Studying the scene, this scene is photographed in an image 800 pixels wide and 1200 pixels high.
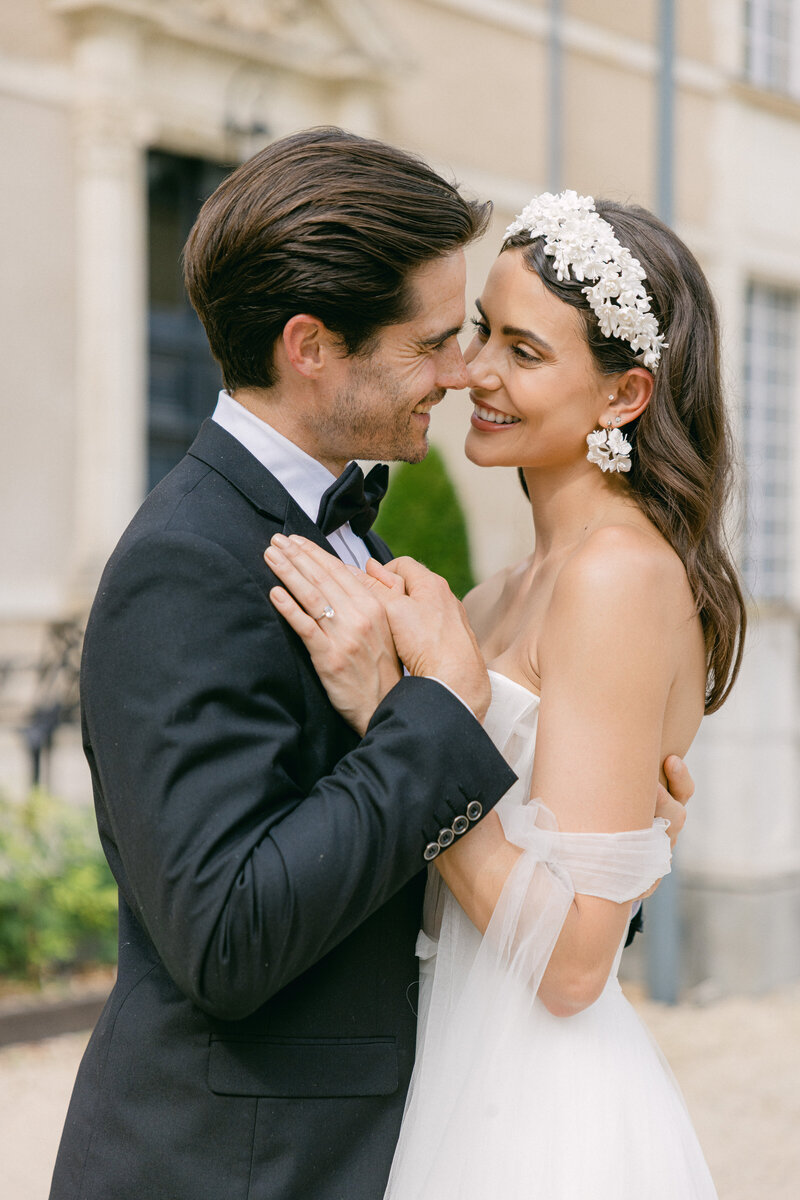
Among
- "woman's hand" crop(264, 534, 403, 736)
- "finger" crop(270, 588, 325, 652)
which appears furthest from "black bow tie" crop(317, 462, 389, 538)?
"finger" crop(270, 588, 325, 652)

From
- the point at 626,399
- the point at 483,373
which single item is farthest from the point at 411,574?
the point at 626,399

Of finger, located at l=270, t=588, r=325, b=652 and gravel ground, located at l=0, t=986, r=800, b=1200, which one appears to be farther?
gravel ground, located at l=0, t=986, r=800, b=1200

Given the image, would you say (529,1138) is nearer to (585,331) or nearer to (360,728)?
(360,728)

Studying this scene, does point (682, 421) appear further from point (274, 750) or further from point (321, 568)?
point (274, 750)

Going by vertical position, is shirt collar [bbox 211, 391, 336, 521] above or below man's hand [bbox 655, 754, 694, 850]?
above

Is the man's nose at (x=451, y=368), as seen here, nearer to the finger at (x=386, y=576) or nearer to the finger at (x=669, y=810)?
the finger at (x=386, y=576)

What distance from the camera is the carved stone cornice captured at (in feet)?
21.8

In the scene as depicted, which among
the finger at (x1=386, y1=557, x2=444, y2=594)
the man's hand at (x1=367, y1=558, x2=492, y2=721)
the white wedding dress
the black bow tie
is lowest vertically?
the white wedding dress

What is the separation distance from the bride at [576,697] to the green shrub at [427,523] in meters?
3.77

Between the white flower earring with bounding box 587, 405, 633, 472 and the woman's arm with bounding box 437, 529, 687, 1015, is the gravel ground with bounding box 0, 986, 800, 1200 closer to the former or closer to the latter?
the woman's arm with bounding box 437, 529, 687, 1015

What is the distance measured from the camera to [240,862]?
1.49 m

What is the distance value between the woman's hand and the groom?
18mm

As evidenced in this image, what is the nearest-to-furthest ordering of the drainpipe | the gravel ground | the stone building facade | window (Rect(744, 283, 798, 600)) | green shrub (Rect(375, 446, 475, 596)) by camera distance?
the gravel ground < green shrub (Rect(375, 446, 475, 596)) < the stone building facade < the drainpipe < window (Rect(744, 283, 798, 600))

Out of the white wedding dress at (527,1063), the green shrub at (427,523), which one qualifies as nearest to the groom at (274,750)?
the white wedding dress at (527,1063)
